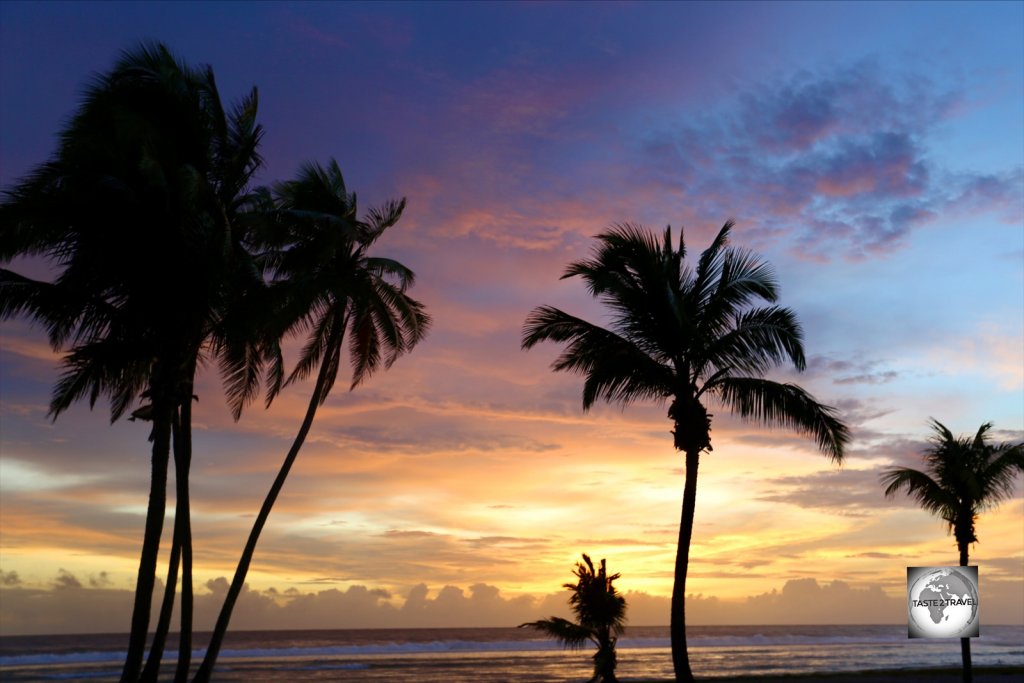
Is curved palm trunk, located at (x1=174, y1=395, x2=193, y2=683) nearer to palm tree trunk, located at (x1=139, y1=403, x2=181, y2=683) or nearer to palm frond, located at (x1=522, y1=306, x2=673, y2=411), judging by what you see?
palm tree trunk, located at (x1=139, y1=403, x2=181, y2=683)

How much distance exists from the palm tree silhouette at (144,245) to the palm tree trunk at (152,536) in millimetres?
25

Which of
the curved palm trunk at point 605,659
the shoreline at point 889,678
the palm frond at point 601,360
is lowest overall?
the shoreline at point 889,678

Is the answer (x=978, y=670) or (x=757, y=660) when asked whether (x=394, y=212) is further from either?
(x=757, y=660)

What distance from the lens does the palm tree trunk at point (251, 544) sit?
20.2 meters

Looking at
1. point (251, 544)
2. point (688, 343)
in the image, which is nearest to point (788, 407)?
point (688, 343)

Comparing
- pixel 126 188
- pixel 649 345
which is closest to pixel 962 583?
pixel 649 345

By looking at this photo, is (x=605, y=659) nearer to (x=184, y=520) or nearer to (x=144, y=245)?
(x=184, y=520)

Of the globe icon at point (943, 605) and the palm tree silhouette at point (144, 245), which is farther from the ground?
the palm tree silhouette at point (144, 245)

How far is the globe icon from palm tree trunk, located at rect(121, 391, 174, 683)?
1581cm

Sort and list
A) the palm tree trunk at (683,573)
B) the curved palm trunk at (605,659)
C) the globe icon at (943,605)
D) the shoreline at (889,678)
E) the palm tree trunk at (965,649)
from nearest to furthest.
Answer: the palm tree trunk at (683,573) < the globe icon at (943,605) < the curved palm trunk at (605,659) < the palm tree trunk at (965,649) < the shoreline at (889,678)

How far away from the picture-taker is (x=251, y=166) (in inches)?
804

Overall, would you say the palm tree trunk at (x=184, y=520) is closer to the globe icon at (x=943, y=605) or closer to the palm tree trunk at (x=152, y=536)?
the palm tree trunk at (x=152, y=536)

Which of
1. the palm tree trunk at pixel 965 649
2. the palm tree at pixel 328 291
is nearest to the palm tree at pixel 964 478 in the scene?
the palm tree trunk at pixel 965 649

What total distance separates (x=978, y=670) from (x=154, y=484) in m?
29.6
